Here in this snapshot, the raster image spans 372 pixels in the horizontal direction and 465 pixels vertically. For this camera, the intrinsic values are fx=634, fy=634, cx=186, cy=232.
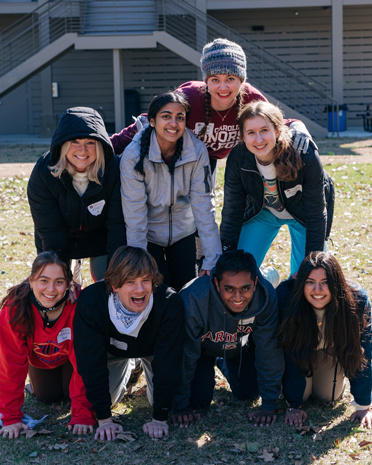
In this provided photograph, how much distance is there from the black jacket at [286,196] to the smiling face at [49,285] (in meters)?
1.29

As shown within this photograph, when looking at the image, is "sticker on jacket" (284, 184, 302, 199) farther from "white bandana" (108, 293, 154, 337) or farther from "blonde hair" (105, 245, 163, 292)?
"white bandana" (108, 293, 154, 337)

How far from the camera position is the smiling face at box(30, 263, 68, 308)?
3.71m

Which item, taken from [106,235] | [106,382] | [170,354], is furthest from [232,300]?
[106,235]

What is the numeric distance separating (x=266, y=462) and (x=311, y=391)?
2.60ft

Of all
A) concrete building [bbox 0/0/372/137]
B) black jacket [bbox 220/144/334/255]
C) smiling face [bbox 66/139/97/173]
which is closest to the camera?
smiling face [bbox 66/139/97/173]

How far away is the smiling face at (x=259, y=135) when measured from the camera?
3.96 metres

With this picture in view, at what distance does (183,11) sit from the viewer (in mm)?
19062

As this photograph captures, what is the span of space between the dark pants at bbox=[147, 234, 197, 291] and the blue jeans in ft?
1.26

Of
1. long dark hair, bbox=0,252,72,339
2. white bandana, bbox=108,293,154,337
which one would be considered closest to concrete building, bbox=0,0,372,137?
long dark hair, bbox=0,252,72,339

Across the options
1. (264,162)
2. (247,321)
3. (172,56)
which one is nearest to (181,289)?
(247,321)

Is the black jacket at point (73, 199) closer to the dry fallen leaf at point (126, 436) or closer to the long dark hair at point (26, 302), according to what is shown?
the long dark hair at point (26, 302)

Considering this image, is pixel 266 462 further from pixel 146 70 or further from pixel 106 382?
pixel 146 70

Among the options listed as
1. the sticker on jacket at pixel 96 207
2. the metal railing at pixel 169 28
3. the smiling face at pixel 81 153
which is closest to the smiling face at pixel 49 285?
the sticker on jacket at pixel 96 207

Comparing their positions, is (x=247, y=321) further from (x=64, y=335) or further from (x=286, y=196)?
(x=64, y=335)
